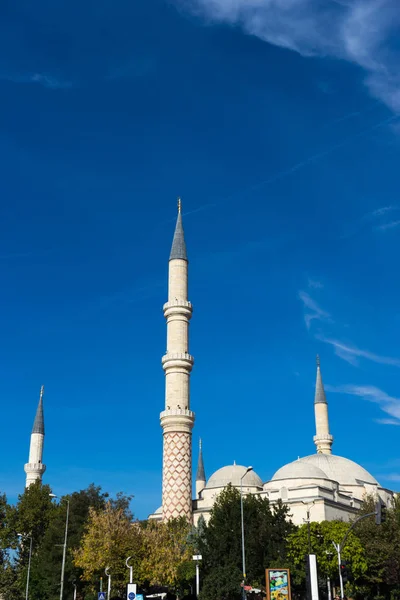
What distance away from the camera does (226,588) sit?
117 ft

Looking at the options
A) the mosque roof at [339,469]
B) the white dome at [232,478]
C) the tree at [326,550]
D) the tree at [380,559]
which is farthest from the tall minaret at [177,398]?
the tree at [380,559]

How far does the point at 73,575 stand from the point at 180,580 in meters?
8.85

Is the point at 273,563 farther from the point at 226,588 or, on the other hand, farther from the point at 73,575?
the point at 73,575

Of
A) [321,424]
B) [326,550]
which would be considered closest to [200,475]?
[321,424]

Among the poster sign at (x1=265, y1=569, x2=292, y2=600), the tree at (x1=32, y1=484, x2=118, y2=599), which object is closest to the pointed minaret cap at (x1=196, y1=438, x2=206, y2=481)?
the tree at (x1=32, y1=484, x2=118, y2=599)

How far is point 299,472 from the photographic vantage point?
5581 cm

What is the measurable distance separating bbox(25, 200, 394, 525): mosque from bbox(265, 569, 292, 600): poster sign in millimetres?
16361

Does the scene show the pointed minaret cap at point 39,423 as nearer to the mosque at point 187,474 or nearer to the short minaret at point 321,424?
the mosque at point 187,474

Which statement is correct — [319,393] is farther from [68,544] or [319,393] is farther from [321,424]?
[68,544]

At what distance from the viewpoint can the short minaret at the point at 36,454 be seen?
215ft

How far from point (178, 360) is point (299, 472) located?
46.7 feet

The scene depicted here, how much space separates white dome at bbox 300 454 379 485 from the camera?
6275cm

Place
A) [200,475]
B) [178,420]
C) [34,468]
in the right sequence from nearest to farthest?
[178,420] → [34,468] → [200,475]

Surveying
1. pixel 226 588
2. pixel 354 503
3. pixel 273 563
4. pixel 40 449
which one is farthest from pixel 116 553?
pixel 40 449
